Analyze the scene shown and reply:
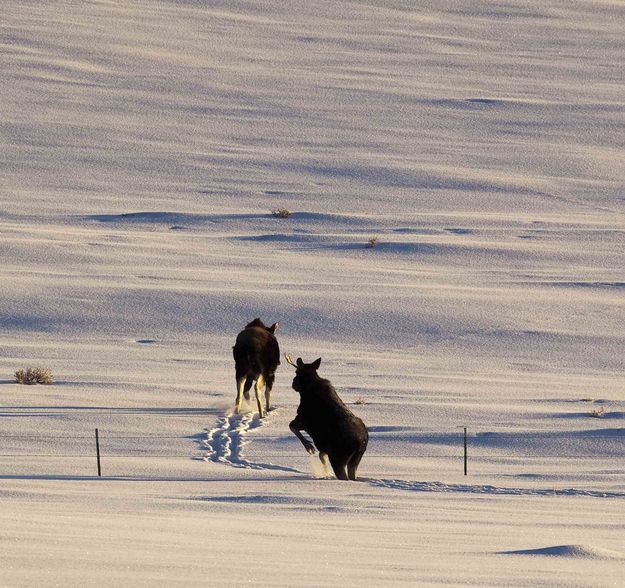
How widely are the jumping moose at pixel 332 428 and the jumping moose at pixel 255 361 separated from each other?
265 centimetres

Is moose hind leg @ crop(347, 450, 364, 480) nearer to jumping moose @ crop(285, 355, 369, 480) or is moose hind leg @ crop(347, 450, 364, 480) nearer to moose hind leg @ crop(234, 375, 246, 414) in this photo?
jumping moose @ crop(285, 355, 369, 480)

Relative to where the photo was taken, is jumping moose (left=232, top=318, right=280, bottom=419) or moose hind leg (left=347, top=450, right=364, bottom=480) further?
jumping moose (left=232, top=318, right=280, bottom=419)

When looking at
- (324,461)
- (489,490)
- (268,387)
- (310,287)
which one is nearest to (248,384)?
(268,387)

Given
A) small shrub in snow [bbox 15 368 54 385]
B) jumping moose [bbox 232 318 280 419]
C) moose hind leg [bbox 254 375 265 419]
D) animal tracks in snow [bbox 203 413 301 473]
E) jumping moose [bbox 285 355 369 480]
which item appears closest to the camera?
jumping moose [bbox 285 355 369 480]

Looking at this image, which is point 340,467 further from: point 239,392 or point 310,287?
point 310,287

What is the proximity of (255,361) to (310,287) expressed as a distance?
688cm

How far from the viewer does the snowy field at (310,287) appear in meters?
6.96

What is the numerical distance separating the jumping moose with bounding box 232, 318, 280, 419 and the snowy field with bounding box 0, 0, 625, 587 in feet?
0.84

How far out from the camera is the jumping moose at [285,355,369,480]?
31.4 ft

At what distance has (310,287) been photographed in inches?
768

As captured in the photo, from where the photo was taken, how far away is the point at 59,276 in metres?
19.6

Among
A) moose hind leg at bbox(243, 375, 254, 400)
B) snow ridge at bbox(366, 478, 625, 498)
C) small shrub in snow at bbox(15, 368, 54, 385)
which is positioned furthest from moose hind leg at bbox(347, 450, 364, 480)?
small shrub in snow at bbox(15, 368, 54, 385)

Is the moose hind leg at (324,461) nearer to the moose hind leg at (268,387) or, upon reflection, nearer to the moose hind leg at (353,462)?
the moose hind leg at (353,462)

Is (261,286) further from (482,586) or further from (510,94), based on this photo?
(510,94)
